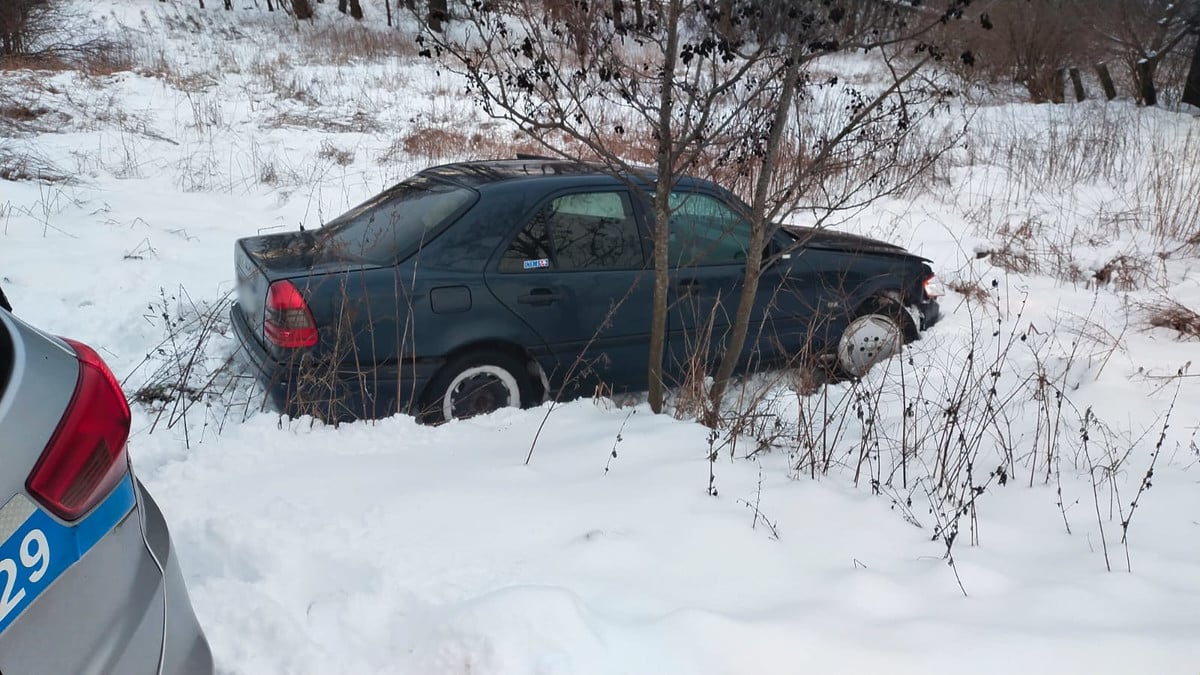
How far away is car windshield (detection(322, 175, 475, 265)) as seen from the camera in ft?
13.7

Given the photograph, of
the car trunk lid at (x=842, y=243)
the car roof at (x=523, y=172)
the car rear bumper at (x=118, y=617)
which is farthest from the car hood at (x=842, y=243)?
the car rear bumper at (x=118, y=617)

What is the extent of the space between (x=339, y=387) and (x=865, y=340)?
3167 mm

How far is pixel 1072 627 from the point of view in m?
2.44

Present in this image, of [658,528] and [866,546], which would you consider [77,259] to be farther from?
[866,546]

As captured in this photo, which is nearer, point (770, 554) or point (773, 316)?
point (770, 554)

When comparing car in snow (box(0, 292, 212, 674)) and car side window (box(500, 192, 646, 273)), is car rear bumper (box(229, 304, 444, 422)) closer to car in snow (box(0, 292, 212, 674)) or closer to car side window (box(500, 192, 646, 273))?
car side window (box(500, 192, 646, 273))

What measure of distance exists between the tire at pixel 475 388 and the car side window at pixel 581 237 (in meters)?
0.48

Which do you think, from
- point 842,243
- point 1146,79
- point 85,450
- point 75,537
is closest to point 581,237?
point 842,243

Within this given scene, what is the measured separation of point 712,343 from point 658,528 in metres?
2.00

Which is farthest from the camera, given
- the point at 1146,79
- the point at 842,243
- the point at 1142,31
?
the point at 1142,31

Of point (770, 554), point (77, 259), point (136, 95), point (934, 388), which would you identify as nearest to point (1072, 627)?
point (770, 554)

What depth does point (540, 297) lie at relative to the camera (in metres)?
4.30

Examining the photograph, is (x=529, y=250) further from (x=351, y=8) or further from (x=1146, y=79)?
(x=351, y=8)

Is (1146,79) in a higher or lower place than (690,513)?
higher
